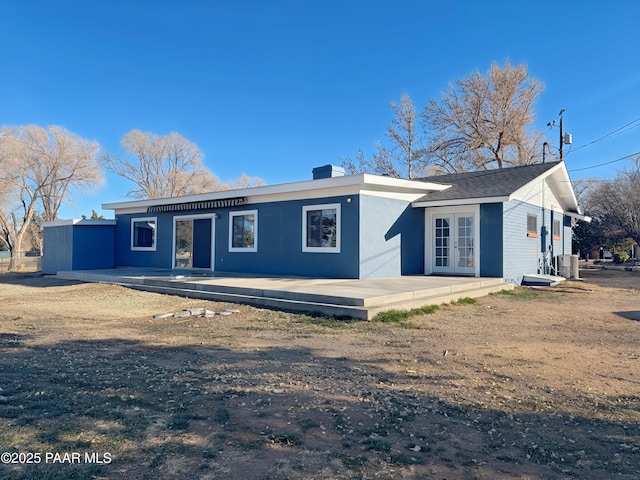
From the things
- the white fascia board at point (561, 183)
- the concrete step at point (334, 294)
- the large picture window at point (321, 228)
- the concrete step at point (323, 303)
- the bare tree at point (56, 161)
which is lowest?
the concrete step at point (323, 303)

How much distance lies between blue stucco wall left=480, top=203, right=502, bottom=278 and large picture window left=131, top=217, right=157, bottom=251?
1189cm

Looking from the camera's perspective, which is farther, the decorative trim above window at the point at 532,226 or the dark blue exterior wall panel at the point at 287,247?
→ the decorative trim above window at the point at 532,226

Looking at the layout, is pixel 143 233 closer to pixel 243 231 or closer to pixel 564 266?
pixel 243 231

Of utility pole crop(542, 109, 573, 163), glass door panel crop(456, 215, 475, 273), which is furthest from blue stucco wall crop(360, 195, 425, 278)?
utility pole crop(542, 109, 573, 163)

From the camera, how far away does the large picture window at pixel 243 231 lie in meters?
13.7

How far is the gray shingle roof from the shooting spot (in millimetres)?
12163

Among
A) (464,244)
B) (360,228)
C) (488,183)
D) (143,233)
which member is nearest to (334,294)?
(360,228)

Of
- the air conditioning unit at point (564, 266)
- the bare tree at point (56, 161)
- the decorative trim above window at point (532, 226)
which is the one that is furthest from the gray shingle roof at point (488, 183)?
the bare tree at point (56, 161)

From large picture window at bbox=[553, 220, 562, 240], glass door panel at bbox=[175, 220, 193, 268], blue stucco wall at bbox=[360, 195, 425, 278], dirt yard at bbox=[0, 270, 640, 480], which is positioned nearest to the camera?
dirt yard at bbox=[0, 270, 640, 480]

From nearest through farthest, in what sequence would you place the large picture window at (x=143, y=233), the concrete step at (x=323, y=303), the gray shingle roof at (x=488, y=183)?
the concrete step at (x=323, y=303)
the gray shingle roof at (x=488, y=183)
the large picture window at (x=143, y=233)

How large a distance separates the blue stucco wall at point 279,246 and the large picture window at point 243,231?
16 cm

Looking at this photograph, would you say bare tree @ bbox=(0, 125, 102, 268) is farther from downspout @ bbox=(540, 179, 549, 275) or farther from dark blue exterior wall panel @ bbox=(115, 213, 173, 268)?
downspout @ bbox=(540, 179, 549, 275)

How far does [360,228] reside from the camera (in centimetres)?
1121

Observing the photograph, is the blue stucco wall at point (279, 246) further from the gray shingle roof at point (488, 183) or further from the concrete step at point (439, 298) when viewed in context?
the gray shingle roof at point (488, 183)
